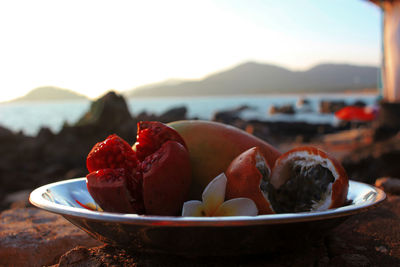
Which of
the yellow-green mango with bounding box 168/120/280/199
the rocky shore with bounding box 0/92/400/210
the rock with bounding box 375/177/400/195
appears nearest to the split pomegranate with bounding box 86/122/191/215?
the yellow-green mango with bounding box 168/120/280/199

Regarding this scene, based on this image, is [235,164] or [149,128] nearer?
[235,164]

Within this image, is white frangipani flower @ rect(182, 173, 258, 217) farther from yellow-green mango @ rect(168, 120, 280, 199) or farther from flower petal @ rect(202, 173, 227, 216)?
yellow-green mango @ rect(168, 120, 280, 199)

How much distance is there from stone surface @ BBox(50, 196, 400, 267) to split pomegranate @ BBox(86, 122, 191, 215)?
15 centimetres

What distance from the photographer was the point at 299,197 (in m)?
1.27

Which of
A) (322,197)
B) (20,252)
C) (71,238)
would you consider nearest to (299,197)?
(322,197)

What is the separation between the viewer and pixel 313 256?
1.17 meters

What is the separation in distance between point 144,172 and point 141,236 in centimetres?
27

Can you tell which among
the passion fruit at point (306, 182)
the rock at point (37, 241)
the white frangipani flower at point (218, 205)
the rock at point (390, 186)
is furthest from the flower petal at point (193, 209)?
the rock at point (390, 186)

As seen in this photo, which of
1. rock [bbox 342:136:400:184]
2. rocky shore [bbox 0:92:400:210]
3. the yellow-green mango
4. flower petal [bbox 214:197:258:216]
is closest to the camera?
flower petal [bbox 214:197:258:216]

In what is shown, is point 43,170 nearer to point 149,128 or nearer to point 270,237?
point 149,128

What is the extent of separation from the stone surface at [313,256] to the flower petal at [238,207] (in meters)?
0.13

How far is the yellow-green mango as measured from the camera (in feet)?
4.91

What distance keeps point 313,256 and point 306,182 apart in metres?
0.24

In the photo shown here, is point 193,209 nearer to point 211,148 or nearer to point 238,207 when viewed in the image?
point 238,207
